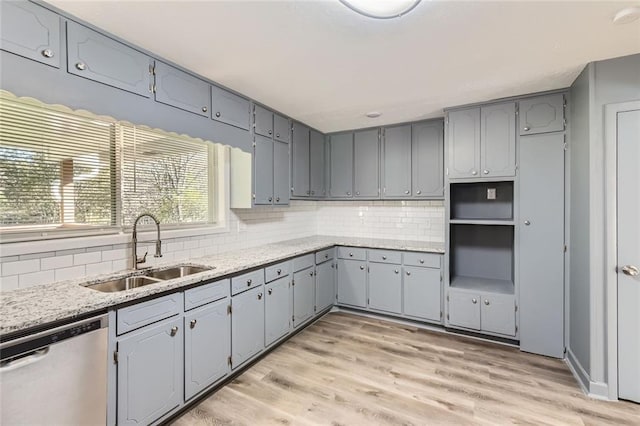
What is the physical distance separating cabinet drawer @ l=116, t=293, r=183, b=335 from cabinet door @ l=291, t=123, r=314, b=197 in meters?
2.06

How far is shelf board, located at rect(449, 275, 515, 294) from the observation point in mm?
3166

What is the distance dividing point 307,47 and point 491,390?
2.89m

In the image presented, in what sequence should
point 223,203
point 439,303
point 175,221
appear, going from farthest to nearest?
1. point 439,303
2. point 223,203
3. point 175,221

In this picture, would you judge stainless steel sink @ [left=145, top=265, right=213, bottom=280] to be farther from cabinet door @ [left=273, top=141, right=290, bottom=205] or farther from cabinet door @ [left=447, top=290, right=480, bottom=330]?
cabinet door @ [left=447, top=290, right=480, bottom=330]

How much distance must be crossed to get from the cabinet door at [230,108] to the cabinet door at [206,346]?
1589mm

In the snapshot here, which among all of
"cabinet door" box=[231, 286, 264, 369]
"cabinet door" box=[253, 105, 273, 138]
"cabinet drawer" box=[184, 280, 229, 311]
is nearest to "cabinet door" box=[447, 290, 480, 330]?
"cabinet door" box=[231, 286, 264, 369]

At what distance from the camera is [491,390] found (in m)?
2.33

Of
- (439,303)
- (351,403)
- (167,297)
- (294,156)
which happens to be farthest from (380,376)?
(294,156)

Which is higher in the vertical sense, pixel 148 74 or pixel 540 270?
pixel 148 74

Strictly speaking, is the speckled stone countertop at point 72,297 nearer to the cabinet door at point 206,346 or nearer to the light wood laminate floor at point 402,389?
the cabinet door at point 206,346

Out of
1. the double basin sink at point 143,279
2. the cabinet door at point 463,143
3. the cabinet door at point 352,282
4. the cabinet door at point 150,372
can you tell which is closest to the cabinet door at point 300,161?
the cabinet door at point 352,282

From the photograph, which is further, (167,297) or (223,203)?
(223,203)

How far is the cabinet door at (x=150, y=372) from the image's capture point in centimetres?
166

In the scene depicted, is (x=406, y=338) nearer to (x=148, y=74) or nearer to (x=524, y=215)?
(x=524, y=215)
